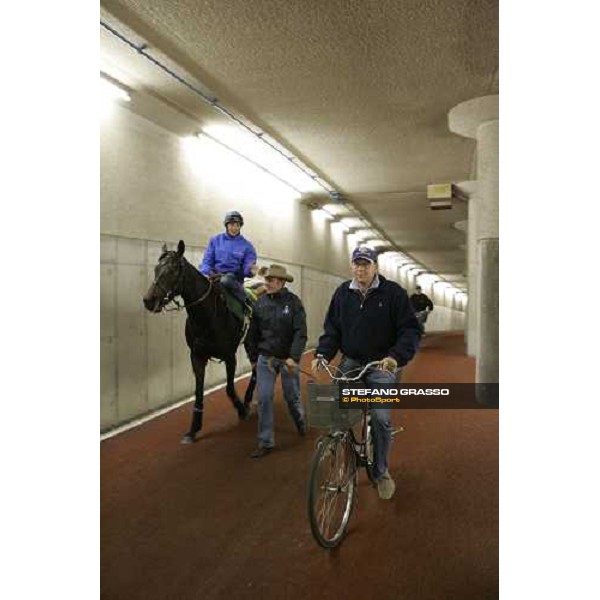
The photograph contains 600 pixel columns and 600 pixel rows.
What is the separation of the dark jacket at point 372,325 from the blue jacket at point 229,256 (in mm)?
454

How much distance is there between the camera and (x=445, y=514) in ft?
6.43

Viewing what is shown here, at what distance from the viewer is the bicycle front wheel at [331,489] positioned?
6.04 feet

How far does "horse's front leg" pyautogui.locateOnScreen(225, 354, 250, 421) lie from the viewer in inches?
79.7

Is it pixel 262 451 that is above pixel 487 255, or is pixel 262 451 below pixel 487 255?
below

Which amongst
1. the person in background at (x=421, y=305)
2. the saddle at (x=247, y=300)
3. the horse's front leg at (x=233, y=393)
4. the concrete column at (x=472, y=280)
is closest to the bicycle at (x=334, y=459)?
the person in background at (x=421, y=305)

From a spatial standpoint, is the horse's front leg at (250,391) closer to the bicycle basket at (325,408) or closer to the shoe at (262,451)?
the shoe at (262,451)

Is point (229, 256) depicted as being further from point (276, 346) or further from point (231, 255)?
point (276, 346)

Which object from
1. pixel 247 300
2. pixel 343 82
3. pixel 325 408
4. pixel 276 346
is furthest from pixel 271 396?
pixel 343 82

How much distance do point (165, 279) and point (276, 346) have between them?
57cm

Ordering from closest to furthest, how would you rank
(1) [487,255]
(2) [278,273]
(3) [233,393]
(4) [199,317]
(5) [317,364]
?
(1) [487,255] → (5) [317,364] → (2) [278,273] → (3) [233,393] → (4) [199,317]

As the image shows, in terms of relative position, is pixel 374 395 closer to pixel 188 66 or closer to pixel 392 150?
pixel 392 150

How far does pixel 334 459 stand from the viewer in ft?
6.59
